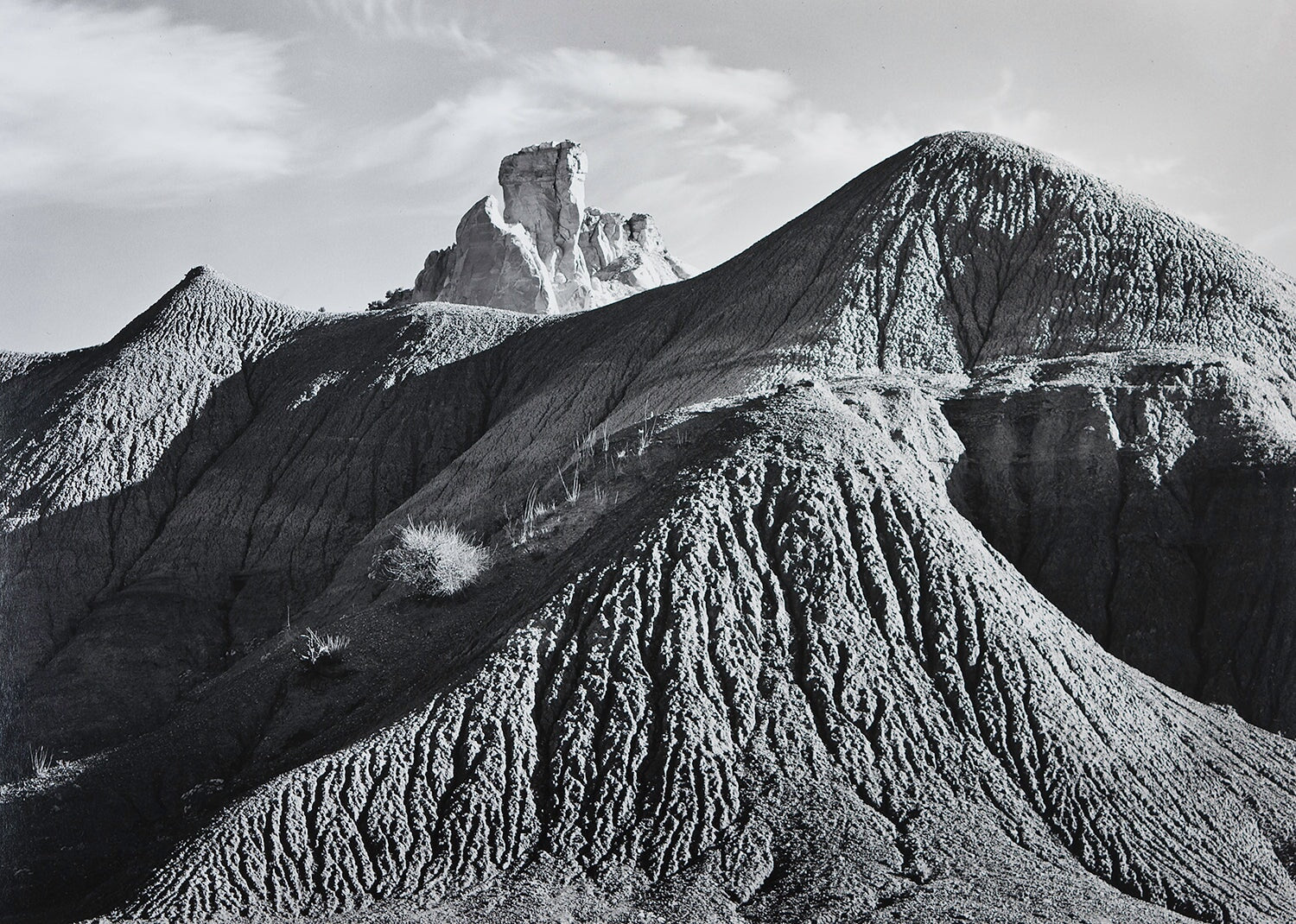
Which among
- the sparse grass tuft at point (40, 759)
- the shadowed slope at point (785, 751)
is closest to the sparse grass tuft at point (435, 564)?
the shadowed slope at point (785, 751)

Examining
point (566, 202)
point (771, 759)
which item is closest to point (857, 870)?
point (771, 759)

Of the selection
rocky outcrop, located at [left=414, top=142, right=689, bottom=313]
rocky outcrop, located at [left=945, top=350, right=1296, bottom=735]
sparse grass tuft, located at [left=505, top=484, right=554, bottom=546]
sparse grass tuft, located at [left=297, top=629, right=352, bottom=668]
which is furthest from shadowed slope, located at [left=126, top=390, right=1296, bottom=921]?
rocky outcrop, located at [left=414, top=142, right=689, bottom=313]

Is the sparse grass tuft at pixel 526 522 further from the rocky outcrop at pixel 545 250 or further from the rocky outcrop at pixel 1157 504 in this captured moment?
the rocky outcrop at pixel 545 250

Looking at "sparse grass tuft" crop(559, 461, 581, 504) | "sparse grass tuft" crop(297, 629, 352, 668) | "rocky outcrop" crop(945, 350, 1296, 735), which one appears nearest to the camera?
"sparse grass tuft" crop(297, 629, 352, 668)

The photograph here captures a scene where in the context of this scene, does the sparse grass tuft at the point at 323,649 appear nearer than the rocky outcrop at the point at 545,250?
Yes

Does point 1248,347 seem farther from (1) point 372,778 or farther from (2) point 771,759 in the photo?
(1) point 372,778

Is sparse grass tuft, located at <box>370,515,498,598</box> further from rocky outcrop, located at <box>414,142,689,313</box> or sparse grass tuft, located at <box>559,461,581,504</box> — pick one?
rocky outcrop, located at <box>414,142,689,313</box>
